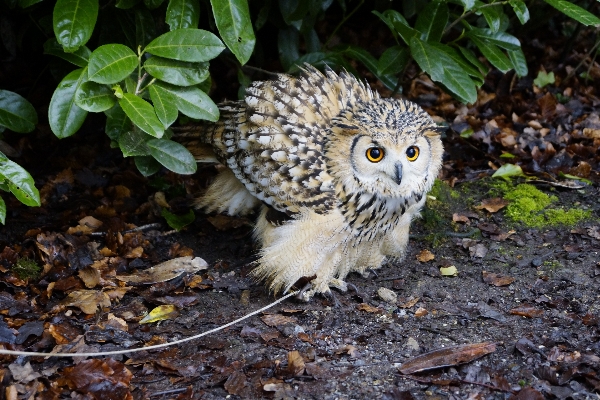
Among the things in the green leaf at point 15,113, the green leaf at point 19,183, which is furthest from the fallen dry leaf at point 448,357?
the green leaf at point 15,113

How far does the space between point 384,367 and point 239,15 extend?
6.84 feet

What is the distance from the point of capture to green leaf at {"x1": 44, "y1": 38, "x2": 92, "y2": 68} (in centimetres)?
395

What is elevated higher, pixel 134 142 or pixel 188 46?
pixel 188 46

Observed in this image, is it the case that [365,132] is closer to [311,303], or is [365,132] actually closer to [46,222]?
[311,303]

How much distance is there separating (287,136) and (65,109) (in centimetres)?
132

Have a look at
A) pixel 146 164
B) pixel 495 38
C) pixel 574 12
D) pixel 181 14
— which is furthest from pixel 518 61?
pixel 146 164

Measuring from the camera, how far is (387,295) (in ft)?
13.9

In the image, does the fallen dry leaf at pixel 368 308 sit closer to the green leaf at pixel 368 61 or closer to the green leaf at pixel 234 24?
the green leaf at pixel 234 24

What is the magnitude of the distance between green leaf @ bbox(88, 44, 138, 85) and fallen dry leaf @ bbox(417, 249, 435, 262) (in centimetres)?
232

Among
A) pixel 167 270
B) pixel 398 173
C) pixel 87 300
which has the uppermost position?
pixel 398 173

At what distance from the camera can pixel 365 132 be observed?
3.92 metres

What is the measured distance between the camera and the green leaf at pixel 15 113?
4.03m

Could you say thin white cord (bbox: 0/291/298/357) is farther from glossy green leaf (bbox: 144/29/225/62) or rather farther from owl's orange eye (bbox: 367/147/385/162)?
glossy green leaf (bbox: 144/29/225/62)

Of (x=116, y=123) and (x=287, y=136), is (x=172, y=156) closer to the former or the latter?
(x=116, y=123)
